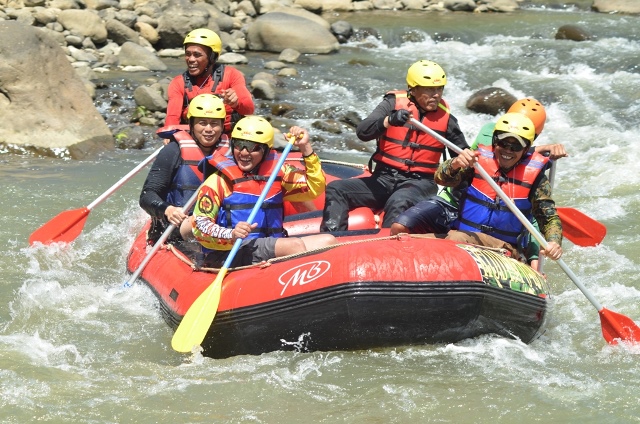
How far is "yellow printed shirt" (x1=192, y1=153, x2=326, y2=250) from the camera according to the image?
578 cm

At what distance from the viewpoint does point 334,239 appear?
6.15 m

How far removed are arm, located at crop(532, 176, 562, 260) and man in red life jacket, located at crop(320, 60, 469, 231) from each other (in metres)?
0.98

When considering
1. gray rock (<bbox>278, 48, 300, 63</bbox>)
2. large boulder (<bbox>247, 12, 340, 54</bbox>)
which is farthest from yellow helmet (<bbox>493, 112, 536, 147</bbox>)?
large boulder (<bbox>247, 12, 340, 54</bbox>)

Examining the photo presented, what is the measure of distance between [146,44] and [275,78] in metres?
2.79

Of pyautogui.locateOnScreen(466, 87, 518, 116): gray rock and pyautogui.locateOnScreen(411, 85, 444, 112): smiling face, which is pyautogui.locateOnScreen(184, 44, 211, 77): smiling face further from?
pyautogui.locateOnScreen(466, 87, 518, 116): gray rock

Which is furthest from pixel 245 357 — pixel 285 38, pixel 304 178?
pixel 285 38

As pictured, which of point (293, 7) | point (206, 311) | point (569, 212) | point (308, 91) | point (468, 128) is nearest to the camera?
point (206, 311)

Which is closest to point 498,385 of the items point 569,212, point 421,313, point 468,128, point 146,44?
point 421,313

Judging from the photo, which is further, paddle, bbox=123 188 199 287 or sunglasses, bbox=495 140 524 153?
paddle, bbox=123 188 199 287

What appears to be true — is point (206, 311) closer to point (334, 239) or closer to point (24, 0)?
point (334, 239)

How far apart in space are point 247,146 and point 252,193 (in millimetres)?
288

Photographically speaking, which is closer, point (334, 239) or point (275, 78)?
point (334, 239)

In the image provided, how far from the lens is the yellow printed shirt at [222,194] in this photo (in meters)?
5.78

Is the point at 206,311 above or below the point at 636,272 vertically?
above
